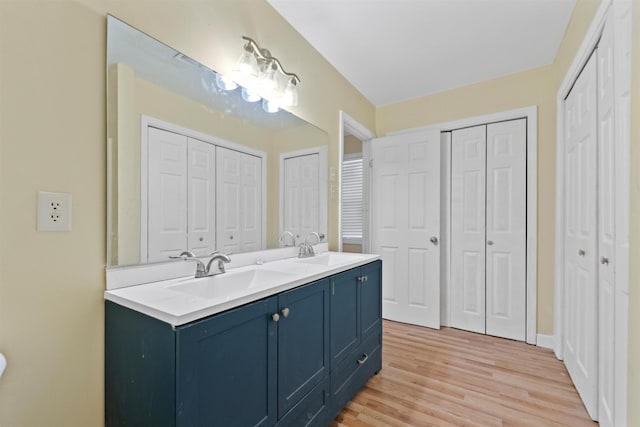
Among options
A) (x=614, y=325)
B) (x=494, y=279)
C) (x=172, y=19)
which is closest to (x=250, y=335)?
(x=172, y=19)

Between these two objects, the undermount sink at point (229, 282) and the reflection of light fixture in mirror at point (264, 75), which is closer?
the undermount sink at point (229, 282)

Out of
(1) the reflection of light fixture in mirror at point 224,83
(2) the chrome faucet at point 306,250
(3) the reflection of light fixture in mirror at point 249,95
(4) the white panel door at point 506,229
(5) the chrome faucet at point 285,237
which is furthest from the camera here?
(4) the white panel door at point 506,229

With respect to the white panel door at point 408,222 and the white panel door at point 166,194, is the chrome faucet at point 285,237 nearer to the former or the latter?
the white panel door at point 166,194

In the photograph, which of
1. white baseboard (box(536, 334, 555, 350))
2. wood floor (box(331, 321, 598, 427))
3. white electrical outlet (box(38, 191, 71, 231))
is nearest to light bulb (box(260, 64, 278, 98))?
white electrical outlet (box(38, 191, 71, 231))

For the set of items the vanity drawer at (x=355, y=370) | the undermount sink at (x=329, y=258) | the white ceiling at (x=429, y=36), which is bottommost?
the vanity drawer at (x=355, y=370)

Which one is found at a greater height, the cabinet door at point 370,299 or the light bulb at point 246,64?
the light bulb at point 246,64

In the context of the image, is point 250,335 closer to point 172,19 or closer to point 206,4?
point 172,19

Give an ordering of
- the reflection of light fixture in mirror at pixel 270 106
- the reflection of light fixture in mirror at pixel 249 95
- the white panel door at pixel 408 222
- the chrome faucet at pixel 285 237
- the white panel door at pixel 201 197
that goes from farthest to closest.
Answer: the white panel door at pixel 408 222, the chrome faucet at pixel 285 237, the reflection of light fixture in mirror at pixel 270 106, the reflection of light fixture in mirror at pixel 249 95, the white panel door at pixel 201 197

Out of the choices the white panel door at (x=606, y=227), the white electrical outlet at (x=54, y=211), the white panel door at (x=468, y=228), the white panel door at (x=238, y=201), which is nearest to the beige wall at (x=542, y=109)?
the white panel door at (x=468, y=228)

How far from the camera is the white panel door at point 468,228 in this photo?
274cm

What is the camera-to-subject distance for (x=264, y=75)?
1.72 meters

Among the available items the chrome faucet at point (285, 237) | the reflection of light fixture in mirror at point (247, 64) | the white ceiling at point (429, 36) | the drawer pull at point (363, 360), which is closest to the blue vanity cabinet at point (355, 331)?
the drawer pull at point (363, 360)

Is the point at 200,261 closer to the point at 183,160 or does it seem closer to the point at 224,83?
the point at 183,160

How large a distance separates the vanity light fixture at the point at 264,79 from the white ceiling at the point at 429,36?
0.41 meters
